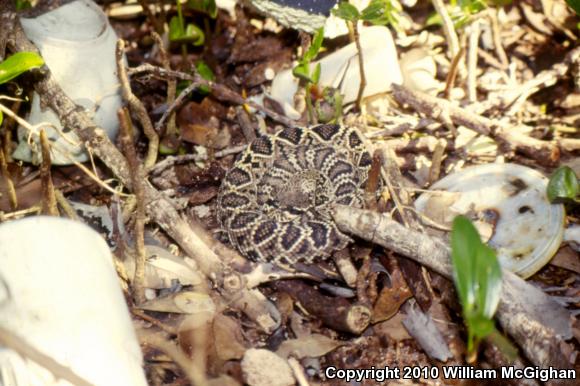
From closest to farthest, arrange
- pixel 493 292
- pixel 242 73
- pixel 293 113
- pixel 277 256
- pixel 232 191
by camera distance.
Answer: pixel 493 292
pixel 277 256
pixel 232 191
pixel 293 113
pixel 242 73

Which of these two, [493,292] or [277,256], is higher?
[493,292]

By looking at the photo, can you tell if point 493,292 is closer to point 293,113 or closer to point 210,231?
point 210,231

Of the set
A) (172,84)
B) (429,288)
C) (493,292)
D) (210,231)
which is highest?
(493,292)

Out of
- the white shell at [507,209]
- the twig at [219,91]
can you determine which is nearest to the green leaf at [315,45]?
the twig at [219,91]

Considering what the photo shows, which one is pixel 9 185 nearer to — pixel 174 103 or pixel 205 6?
pixel 174 103

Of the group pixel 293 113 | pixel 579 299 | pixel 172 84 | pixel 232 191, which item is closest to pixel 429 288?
pixel 579 299

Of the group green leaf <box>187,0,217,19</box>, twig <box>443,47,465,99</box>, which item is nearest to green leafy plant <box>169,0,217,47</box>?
green leaf <box>187,0,217,19</box>

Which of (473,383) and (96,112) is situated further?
(96,112)

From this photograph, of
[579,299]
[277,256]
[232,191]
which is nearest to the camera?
[579,299]

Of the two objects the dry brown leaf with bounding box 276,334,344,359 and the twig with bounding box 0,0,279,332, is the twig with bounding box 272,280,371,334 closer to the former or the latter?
the dry brown leaf with bounding box 276,334,344,359
